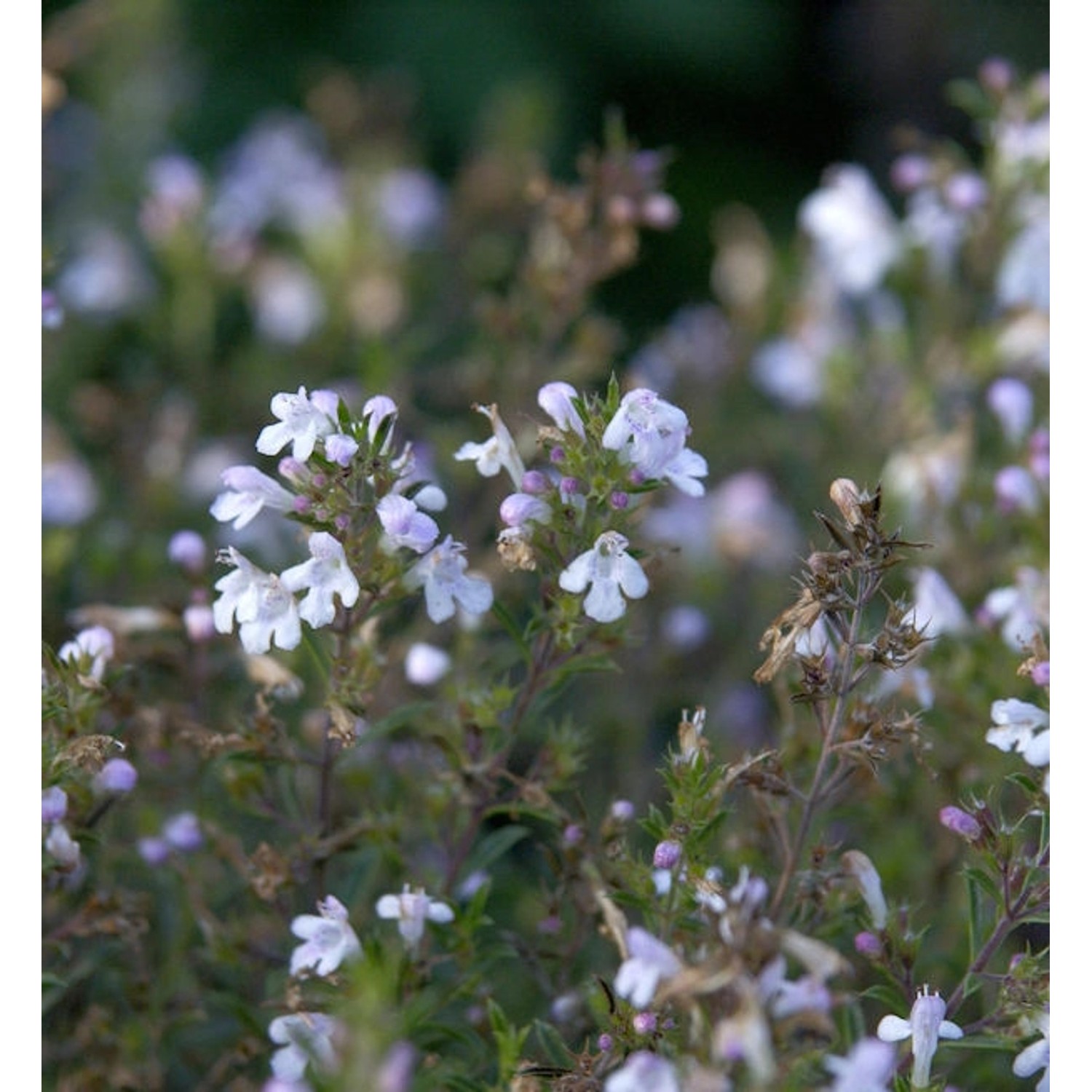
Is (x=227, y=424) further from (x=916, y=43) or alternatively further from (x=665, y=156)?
(x=916, y=43)

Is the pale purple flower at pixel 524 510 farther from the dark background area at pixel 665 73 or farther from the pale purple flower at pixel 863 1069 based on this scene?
the dark background area at pixel 665 73

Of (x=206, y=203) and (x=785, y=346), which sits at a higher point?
(x=206, y=203)

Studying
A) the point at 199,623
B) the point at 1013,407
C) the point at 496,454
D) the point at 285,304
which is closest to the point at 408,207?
the point at 285,304

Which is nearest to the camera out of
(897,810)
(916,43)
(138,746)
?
(138,746)

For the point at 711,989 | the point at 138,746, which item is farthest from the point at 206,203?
the point at 711,989

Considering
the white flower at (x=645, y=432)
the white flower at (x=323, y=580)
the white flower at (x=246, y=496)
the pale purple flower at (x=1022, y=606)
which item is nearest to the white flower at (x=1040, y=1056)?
the pale purple flower at (x=1022, y=606)
